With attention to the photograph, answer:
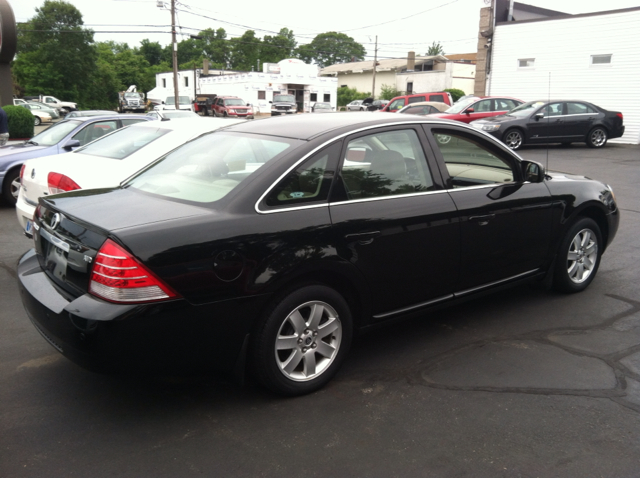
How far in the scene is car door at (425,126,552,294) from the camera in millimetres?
4176

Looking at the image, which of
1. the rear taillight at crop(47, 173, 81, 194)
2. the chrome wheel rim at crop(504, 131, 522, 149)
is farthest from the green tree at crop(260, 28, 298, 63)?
the rear taillight at crop(47, 173, 81, 194)

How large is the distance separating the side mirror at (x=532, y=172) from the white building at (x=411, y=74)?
5456 centimetres

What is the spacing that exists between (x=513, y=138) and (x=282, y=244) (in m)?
16.1

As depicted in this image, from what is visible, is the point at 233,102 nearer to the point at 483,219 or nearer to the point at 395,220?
the point at 483,219

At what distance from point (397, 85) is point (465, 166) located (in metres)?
59.3

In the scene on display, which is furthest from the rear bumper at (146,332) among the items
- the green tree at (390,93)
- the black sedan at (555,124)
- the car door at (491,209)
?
the green tree at (390,93)

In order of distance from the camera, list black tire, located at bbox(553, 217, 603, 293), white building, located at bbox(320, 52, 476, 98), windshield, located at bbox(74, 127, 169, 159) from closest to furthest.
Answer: black tire, located at bbox(553, 217, 603, 293) < windshield, located at bbox(74, 127, 169, 159) < white building, located at bbox(320, 52, 476, 98)

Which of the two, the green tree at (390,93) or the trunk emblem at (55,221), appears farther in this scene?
the green tree at (390,93)

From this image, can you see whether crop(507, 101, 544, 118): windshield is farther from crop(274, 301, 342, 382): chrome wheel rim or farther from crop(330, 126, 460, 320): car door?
crop(274, 301, 342, 382): chrome wheel rim

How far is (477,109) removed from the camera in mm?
19812

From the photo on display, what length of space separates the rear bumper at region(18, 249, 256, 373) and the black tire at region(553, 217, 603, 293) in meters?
A: 3.17

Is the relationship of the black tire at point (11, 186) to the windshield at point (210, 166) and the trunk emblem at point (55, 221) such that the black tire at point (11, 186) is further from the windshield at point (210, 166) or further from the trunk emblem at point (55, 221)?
the trunk emblem at point (55, 221)

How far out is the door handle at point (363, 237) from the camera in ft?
11.5

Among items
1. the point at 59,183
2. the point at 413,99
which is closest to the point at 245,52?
the point at 413,99
